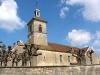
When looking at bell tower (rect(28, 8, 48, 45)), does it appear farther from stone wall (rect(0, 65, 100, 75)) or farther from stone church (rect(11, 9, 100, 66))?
stone wall (rect(0, 65, 100, 75))

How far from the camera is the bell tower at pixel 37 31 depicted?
179 feet

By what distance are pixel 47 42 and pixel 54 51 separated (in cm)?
471

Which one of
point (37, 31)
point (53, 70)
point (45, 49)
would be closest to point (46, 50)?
point (45, 49)

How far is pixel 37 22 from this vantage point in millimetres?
56500

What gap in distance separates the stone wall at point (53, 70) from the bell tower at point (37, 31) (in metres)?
31.2

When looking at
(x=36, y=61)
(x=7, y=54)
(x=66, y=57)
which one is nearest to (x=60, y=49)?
(x=66, y=57)

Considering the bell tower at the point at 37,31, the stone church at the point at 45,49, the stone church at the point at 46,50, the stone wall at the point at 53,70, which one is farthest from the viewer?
the bell tower at the point at 37,31

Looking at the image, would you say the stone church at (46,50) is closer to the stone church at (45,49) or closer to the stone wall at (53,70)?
the stone church at (45,49)

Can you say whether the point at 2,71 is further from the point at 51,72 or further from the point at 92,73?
the point at 92,73

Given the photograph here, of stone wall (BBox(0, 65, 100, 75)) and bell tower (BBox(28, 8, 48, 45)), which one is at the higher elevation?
bell tower (BBox(28, 8, 48, 45))

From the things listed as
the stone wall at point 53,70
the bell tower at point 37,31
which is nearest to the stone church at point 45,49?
the bell tower at point 37,31

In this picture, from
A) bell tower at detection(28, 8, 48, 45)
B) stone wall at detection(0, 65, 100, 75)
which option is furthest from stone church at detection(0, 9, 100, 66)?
stone wall at detection(0, 65, 100, 75)

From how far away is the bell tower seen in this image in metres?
54.5

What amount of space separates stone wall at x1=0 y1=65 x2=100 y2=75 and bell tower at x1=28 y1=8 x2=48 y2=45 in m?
31.2
